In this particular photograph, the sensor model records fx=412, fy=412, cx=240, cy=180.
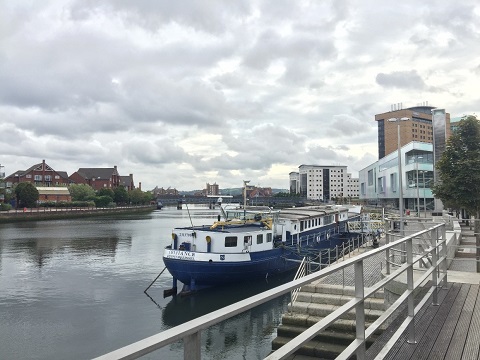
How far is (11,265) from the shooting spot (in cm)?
3375

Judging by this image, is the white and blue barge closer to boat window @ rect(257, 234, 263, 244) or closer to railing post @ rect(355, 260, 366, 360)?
boat window @ rect(257, 234, 263, 244)

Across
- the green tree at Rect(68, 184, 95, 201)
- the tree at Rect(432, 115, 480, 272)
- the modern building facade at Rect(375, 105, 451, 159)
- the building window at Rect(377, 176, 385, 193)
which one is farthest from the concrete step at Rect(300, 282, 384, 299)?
the modern building facade at Rect(375, 105, 451, 159)

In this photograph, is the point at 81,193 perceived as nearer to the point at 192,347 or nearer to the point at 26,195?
the point at 26,195

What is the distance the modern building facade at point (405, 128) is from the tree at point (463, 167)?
141 m

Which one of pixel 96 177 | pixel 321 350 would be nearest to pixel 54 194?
pixel 96 177

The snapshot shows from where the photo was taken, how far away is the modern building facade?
15525cm

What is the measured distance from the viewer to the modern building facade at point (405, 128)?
15525 centimetres

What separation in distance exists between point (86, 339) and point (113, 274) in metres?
13.4

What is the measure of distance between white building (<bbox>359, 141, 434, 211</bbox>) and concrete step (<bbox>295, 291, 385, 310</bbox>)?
4510 cm

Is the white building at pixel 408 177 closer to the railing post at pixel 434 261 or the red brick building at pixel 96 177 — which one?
the railing post at pixel 434 261

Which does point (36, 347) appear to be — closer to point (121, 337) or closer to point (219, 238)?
point (121, 337)

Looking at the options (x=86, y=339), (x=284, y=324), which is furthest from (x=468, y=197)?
(x=86, y=339)

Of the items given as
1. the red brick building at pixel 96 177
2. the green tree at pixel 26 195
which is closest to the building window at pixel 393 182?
the green tree at pixel 26 195

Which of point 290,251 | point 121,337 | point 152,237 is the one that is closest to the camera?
point 121,337
